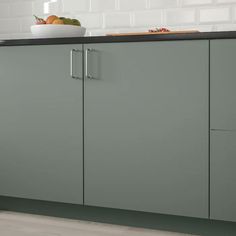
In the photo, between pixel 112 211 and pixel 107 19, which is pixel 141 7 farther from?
pixel 112 211

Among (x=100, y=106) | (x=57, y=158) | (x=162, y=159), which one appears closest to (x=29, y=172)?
(x=57, y=158)

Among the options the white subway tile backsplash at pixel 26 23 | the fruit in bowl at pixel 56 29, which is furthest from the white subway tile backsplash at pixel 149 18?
the white subway tile backsplash at pixel 26 23

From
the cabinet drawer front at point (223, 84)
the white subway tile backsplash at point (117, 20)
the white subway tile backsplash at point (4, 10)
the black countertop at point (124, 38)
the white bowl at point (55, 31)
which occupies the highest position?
the white subway tile backsplash at point (4, 10)

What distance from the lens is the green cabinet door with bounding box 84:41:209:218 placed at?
2.56m

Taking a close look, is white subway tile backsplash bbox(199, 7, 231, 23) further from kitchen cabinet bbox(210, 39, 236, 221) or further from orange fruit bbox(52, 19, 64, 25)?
orange fruit bbox(52, 19, 64, 25)

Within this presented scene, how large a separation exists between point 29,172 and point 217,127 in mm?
1105

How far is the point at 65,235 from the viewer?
8.76 ft

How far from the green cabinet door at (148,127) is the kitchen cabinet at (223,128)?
4cm

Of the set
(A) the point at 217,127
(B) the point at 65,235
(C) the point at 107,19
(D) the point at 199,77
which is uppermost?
(C) the point at 107,19

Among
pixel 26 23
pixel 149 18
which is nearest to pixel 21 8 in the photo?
pixel 26 23

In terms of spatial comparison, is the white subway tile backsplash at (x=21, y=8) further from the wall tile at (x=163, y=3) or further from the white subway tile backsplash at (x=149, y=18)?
the wall tile at (x=163, y=3)

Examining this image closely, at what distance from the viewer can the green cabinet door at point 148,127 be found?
256 centimetres

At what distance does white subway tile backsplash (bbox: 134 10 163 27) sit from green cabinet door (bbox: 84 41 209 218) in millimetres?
672

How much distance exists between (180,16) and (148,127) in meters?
0.92
